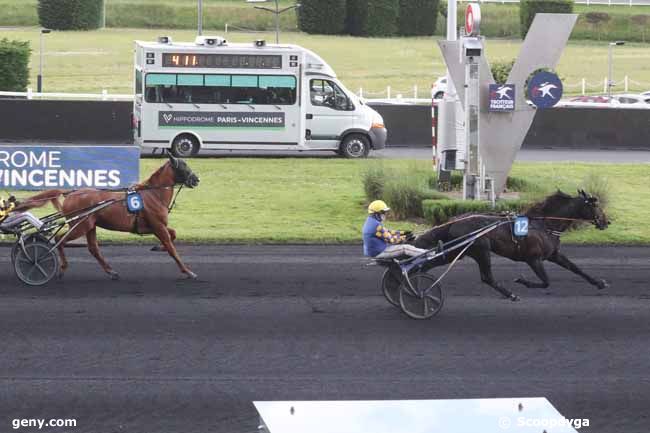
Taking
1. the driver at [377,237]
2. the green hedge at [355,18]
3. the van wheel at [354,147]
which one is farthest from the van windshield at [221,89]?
the green hedge at [355,18]

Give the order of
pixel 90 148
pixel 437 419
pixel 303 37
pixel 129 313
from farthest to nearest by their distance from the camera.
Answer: pixel 303 37 → pixel 90 148 → pixel 129 313 → pixel 437 419

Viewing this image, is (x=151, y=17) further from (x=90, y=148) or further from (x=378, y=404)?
(x=378, y=404)

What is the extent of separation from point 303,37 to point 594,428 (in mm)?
59117

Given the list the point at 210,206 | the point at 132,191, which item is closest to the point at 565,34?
the point at 210,206

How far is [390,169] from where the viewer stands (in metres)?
20.8

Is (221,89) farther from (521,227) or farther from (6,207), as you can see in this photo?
(521,227)

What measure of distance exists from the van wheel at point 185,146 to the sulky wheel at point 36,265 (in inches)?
589

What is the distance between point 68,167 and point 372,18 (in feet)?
170

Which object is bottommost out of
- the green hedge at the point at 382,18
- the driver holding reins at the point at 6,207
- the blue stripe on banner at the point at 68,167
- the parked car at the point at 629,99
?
the driver holding reins at the point at 6,207

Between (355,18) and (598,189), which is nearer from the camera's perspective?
(598,189)

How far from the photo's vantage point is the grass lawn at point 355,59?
174 ft

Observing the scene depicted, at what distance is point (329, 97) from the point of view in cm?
2931

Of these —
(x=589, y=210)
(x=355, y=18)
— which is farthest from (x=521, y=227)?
(x=355, y=18)

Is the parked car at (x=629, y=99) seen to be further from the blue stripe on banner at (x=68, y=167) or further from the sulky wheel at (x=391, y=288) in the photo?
Result: the sulky wheel at (x=391, y=288)
